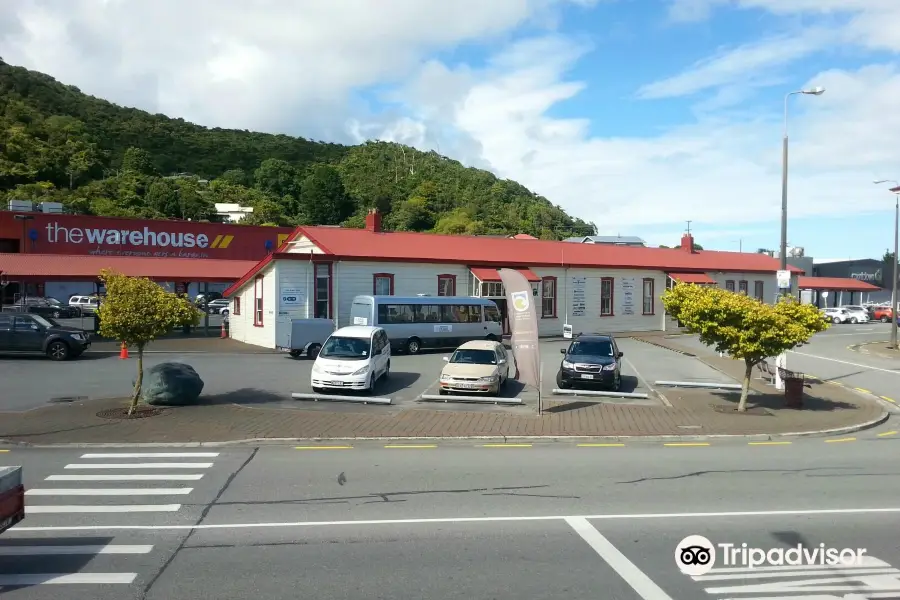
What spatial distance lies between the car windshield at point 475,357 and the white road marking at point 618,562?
11.5 m

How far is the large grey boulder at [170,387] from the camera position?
57.3 ft

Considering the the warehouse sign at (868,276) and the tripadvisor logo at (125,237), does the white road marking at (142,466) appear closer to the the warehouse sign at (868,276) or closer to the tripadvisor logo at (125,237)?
the tripadvisor logo at (125,237)

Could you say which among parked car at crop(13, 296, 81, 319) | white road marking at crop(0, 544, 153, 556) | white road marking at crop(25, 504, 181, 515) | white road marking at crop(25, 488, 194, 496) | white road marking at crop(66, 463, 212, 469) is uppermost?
parked car at crop(13, 296, 81, 319)

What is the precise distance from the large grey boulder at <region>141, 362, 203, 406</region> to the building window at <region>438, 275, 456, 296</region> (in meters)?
20.9

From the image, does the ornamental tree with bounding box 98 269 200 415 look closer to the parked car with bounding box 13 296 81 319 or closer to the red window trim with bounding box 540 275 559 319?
the red window trim with bounding box 540 275 559 319

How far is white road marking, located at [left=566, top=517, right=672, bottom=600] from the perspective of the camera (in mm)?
6520

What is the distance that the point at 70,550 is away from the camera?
762 centimetres

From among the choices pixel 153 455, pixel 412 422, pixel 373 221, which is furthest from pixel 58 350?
pixel 412 422

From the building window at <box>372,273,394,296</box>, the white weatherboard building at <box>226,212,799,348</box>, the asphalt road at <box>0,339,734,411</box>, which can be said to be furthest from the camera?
the building window at <box>372,273,394,296</box>

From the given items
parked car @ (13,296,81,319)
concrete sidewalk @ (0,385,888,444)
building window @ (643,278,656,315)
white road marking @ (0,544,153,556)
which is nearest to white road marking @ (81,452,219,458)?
concrete sidewalk @ (0,385,888,444)

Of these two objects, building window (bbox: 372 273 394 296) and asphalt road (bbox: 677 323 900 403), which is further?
building window (bbox: 372 273 394 296)

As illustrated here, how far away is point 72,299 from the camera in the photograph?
53.2 m

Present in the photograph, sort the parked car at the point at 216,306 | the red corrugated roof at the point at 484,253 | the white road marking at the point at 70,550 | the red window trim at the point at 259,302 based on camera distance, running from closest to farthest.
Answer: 1. the white road marking at the point at 70,550
2. the red window trim at the point at 259,302
3. the red corrugated roof at the point at 484,253
4. the parked car at the point at 216,306

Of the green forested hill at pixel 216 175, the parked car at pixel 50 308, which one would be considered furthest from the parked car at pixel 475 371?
the green forested hill at pixel 216 175
